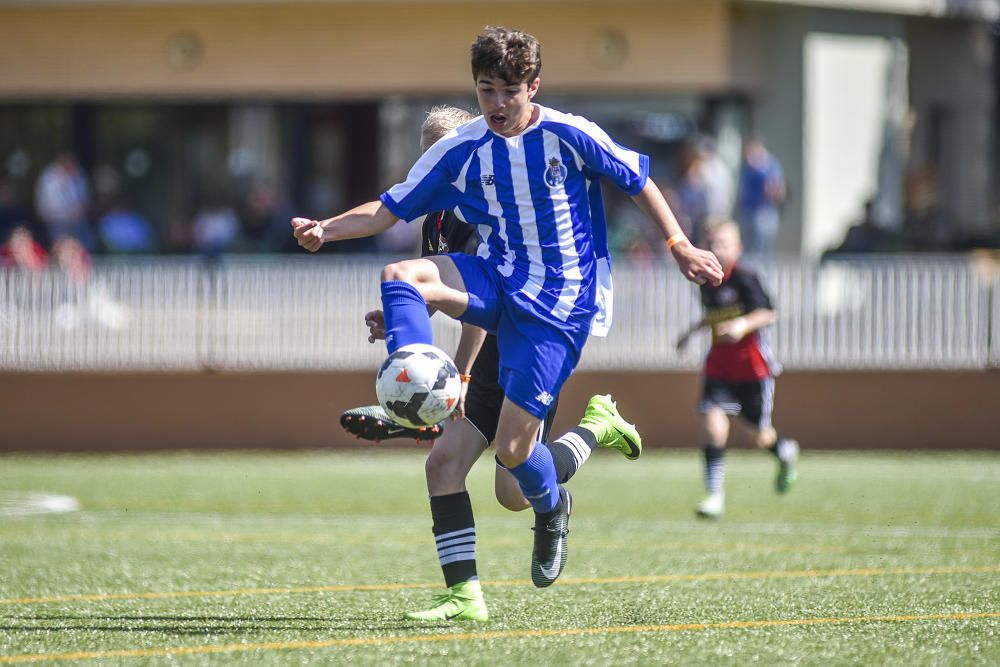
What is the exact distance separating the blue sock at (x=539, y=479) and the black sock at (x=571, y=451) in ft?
0.59

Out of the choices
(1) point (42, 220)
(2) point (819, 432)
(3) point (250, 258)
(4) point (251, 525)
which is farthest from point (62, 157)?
(4) point (251, 525)

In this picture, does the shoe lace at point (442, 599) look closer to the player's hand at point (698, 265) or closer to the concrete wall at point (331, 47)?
the player's hand at point (698, 265)

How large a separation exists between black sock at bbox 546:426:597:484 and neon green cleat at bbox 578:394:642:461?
0.21ft

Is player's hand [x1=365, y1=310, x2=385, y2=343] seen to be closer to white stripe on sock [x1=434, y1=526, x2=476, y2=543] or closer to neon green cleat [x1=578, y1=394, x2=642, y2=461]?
white stripe on sock [x1=434, y1=526, x2=476, y2=543]

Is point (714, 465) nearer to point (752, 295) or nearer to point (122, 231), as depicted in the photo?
point (752, 295)

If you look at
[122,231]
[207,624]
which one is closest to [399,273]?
[207,624]

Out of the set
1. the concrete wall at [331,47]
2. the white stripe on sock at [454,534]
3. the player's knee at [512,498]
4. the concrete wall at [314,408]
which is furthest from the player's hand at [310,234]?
the concrete wall at [331,47]

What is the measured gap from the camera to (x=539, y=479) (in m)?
6.36

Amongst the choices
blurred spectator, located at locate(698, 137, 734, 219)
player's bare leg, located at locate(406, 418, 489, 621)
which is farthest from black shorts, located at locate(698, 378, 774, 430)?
blurred spectator, located at locate(698, 137, 734, 219)

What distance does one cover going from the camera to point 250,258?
17250mm

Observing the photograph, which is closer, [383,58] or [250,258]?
[250,258]

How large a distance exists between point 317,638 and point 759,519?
18.6 ft

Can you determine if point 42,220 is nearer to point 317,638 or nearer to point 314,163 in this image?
point 314,163

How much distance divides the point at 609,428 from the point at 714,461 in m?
4.24
